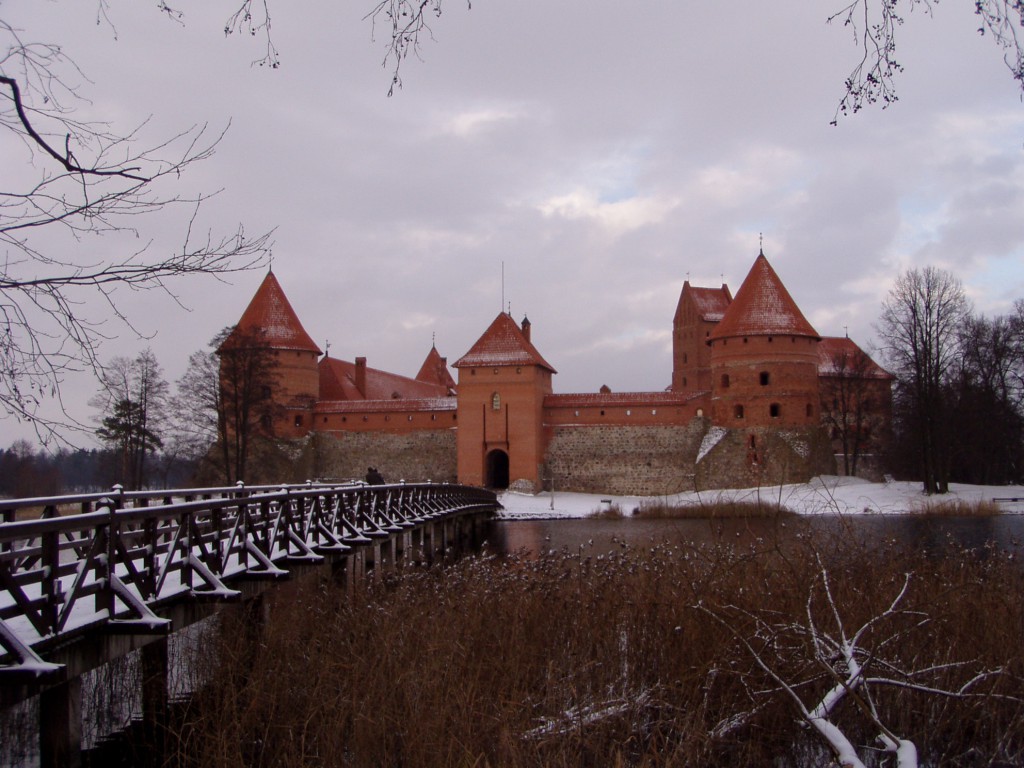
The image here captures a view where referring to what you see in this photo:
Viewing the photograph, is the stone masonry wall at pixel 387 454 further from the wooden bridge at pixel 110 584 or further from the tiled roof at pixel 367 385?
the wooden bridge at pixel 110 584

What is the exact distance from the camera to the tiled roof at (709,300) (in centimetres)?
5122

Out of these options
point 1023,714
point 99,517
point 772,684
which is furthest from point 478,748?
point 1023,714

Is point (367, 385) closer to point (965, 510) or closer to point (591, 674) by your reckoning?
point (965, 510)

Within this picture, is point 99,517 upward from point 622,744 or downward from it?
upward

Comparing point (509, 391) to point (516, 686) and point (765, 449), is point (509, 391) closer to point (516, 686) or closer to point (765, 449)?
point (765, 449)

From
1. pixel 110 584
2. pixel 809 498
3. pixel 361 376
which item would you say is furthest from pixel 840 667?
pixel 361 376

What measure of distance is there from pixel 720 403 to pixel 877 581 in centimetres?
2892

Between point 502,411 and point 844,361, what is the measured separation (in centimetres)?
1400

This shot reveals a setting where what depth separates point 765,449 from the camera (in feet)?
112

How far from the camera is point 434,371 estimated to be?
2224 inches

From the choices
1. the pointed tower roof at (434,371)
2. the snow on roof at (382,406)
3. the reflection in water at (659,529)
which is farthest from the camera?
the pointed tower roof at (434,371)

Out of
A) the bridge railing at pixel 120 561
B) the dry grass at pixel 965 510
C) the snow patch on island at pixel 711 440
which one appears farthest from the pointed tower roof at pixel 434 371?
A: the bridge railing at pixel 120 561

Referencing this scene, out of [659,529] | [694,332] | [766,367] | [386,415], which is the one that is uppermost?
[694,332]

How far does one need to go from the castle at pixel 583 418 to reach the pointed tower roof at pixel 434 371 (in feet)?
58.3
